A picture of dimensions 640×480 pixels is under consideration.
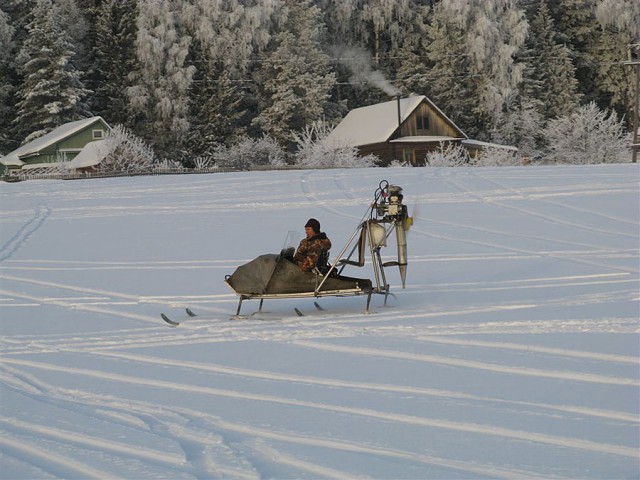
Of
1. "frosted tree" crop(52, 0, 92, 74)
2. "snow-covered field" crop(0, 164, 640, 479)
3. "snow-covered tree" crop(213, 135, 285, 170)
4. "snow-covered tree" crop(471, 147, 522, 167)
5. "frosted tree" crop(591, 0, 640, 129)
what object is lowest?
"snow-covered field" crop(0, 164, 640, 479)

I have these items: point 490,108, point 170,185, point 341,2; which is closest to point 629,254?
point 170,185

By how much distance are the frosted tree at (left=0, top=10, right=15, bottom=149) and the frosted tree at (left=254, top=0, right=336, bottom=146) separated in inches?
564

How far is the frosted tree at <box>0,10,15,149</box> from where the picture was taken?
5844 cm

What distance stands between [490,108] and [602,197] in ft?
117

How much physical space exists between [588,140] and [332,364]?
4726 centimetres

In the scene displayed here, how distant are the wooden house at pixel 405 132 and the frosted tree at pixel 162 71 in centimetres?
845

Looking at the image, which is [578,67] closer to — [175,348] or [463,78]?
[463,78]

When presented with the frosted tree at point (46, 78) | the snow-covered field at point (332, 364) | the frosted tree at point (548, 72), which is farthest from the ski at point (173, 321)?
the frosted tree at point (548, 72)

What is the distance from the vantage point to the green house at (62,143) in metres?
56.2

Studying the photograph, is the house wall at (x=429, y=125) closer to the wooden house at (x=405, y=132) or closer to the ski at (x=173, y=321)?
the wooden house at (x=405, y=132)

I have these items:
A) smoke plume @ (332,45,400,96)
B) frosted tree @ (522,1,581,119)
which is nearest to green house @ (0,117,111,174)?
smoke plume @ (332,45,400,96)

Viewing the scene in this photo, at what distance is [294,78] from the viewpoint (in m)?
57.8

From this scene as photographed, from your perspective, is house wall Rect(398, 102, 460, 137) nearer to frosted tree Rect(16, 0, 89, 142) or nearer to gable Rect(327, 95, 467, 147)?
gable Rect(327, 95, 467, 147)

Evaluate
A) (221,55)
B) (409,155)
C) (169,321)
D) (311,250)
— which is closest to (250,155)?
(221,55)
